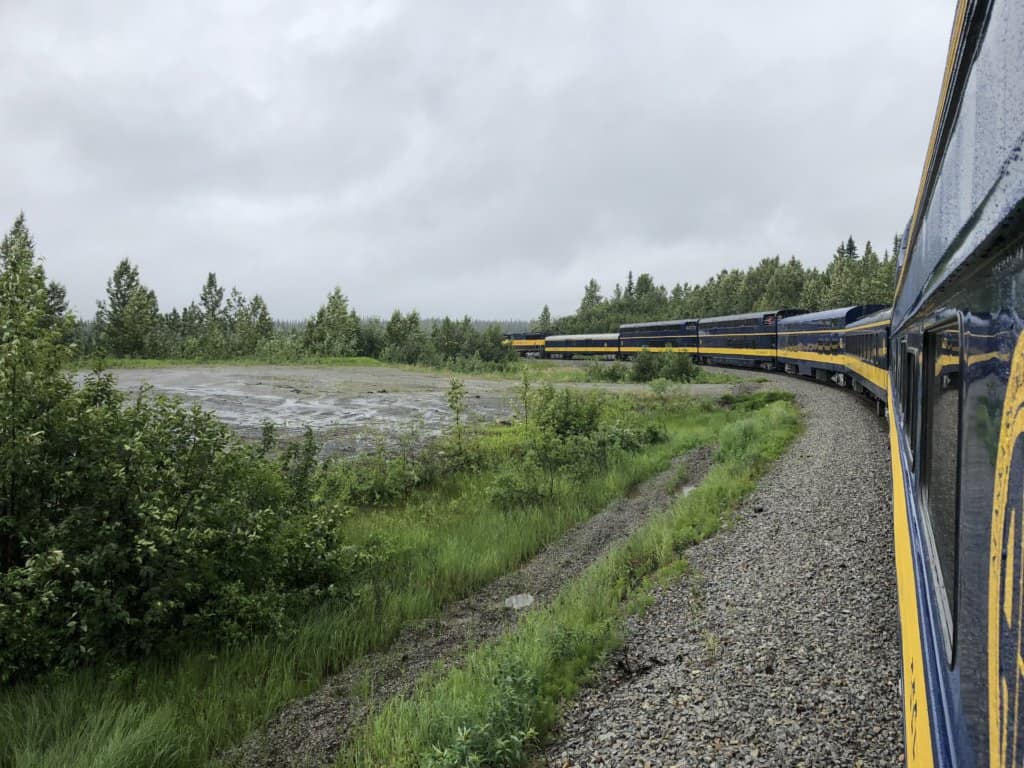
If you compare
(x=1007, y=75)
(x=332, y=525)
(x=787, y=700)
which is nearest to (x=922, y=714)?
(x=1007, y=75)

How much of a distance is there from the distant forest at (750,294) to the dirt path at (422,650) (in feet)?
110

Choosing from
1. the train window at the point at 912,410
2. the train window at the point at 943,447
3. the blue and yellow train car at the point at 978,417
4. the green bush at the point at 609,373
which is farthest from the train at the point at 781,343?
the blue and yellow train car at the point at 978,417

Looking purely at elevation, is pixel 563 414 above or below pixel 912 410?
below

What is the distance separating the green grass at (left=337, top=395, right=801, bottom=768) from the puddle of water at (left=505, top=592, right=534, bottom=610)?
631 millimetres

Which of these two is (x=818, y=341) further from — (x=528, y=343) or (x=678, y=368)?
(x=528, y=343)

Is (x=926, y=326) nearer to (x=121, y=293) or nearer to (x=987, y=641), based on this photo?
(x=987, y=641)

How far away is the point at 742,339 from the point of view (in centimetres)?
3619

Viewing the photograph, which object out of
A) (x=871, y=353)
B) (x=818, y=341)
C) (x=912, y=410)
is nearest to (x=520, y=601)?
(x=912, y=410)

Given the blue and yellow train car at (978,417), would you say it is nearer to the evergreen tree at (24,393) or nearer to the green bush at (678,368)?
the evergreen tree at (24,393)

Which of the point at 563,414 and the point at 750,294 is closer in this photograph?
the point at 563,414

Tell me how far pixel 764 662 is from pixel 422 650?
3.48 meters

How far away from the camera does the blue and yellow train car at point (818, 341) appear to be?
68.1ft

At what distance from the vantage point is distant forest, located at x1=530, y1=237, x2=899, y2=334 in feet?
189

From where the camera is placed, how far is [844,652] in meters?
4.73
